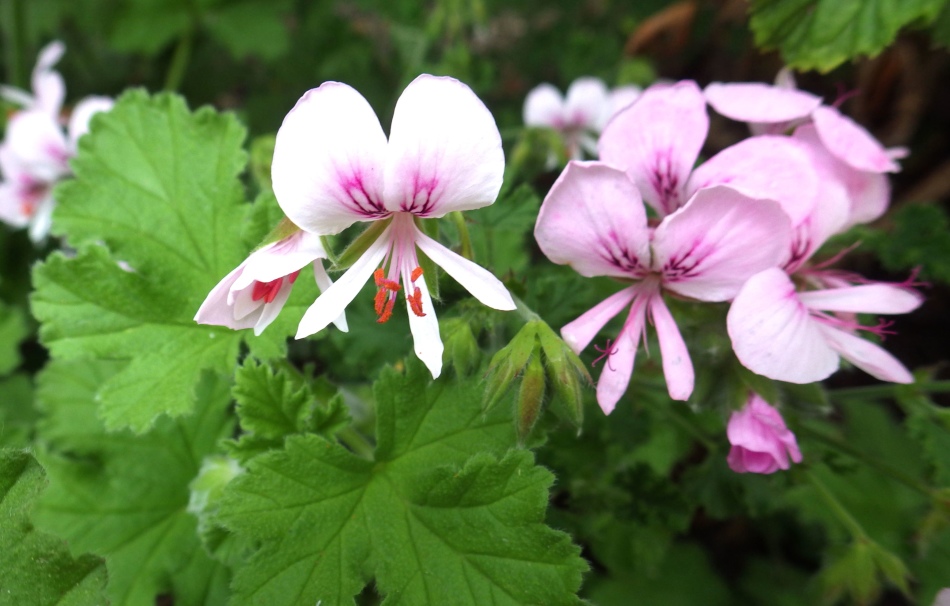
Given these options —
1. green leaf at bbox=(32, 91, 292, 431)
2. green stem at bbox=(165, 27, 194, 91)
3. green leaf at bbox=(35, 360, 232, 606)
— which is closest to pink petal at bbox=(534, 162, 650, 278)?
green leaf at bbox=(32, 91, 292, 431)

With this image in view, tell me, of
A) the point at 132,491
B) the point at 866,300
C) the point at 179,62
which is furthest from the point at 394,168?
the point at 179,62

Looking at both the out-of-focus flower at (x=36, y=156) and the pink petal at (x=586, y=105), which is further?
the pink petal at (x=586, y=105)

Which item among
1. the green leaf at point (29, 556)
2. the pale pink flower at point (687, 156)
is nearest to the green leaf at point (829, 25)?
the pale pink flower at point (687, 156)

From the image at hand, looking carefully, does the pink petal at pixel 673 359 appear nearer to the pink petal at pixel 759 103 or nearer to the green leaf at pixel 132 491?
the pink petal at pixel 759 103

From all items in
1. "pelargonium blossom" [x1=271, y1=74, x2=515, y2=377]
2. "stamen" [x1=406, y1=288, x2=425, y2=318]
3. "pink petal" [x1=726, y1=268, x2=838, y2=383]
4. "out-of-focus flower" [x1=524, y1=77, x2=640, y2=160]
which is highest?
"pelargonium blossom" [x1=271, y1=74, x2=515, y2=377]

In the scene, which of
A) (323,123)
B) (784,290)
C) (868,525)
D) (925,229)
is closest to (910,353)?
(868,525)

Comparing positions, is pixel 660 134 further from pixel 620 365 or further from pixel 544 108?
pixel 544 108

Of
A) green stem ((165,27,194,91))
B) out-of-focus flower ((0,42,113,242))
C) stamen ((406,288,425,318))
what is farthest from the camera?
green stem ((165,27,194,91))

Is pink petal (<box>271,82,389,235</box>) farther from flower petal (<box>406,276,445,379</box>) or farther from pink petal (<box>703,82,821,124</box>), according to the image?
pink petal (<box>703,82,821,124</box>)

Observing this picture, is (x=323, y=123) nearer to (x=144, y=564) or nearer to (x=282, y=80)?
(x=144, y=564)
